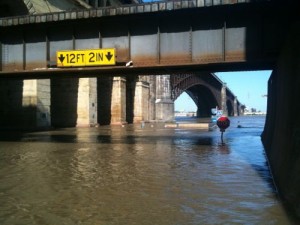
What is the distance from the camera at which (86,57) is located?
18.3 meters

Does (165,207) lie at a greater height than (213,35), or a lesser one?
lesser

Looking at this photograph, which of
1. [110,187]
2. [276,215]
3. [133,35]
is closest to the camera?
[276,215]

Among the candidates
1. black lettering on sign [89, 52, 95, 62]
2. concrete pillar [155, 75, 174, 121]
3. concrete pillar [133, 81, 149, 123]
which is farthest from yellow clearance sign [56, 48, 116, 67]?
concrete pillar [155, 75, 174, 121]

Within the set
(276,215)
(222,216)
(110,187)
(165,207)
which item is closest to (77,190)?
(110,187)

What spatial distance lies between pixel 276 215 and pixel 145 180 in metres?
4.47

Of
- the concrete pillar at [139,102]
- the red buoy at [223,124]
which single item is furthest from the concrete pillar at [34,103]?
the concrete pillar at [139,102]

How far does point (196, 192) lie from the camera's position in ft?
30.1

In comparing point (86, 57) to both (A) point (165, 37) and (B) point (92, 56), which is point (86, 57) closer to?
(B) point (92, 56)

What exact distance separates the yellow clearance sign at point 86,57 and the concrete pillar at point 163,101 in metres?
52.9

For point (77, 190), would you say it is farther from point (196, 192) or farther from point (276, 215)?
point (276, 215)

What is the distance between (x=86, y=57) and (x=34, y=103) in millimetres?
17409

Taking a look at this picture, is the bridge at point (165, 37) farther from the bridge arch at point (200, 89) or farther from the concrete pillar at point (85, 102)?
the bridge arch at point (200, 89)

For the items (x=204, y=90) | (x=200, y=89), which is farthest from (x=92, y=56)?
(x=204, y=90)

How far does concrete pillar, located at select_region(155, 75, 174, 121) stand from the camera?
7162cm
